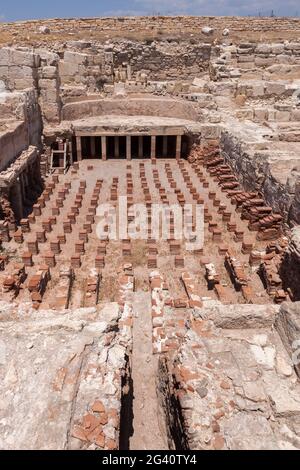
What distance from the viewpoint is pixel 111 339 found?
6113mm

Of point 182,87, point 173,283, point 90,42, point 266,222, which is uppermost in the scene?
point 90,42

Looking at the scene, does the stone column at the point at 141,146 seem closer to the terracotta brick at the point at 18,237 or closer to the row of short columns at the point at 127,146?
the row of short columns at the point at 127,146

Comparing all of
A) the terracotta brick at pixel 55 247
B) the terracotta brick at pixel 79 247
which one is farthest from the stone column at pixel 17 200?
the terracotta brick at pixel 79 247

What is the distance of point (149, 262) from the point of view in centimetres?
1106

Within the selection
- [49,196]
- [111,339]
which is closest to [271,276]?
[111,339]

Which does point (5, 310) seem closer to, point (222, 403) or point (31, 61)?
point (222, 403)

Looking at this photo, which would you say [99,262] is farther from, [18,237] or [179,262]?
[18,237]

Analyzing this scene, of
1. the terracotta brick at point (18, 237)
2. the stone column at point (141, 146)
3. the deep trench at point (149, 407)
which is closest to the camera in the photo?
the deep trench at point (149, 407)

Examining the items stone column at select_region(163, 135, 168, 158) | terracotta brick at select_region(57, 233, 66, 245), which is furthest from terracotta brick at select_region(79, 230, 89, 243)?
stone column at select_region(163, 135, 168, 158)

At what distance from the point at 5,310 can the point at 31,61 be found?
15786mm

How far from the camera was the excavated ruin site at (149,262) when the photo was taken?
5043mm

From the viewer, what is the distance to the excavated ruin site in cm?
504

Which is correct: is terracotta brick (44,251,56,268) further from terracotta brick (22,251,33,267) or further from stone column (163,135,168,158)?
stone column (163,135,168,158)

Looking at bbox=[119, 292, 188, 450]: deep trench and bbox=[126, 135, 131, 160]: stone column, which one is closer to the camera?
bbox=[119, 292, 188, 450]: deep trench
